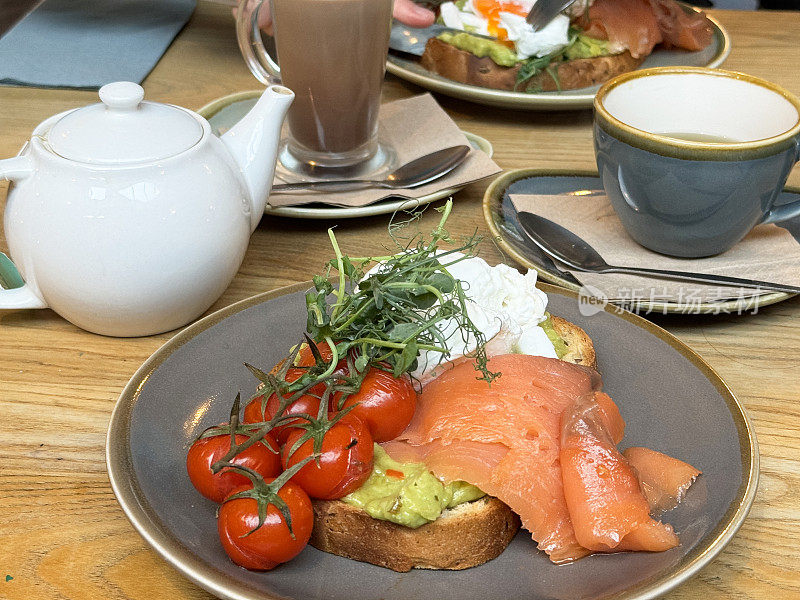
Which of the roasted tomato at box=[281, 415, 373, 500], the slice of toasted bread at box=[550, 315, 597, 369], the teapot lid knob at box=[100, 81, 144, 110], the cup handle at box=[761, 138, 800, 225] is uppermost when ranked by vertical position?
the teapot lid knob at box=[100, 81, 144, 110]

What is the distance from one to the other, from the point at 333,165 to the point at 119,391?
74 cm

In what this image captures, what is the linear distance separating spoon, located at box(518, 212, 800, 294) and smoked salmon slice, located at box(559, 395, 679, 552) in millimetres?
467

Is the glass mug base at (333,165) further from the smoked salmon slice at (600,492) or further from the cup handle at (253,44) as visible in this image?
the smoked salmon slice at (600,492)

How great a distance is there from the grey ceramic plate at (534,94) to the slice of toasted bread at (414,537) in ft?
4.16

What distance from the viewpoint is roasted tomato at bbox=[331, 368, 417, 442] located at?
0.99 meters

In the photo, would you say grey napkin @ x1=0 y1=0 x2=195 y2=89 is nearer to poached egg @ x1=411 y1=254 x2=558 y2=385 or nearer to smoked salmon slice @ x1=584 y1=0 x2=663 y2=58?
smoked salmon slice @ x1=584 y1=0 x2=663 y2=58

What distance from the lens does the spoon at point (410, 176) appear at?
66.2 inches

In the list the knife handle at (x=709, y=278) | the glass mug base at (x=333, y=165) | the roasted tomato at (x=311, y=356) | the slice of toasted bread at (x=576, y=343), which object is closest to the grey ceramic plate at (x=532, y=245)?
the knife handle at (x=709, y=278)

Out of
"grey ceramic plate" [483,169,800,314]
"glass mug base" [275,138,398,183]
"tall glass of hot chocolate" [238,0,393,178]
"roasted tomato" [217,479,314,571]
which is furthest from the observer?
"glass mug base" [275,138,398,183]

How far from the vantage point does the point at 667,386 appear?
1185mm

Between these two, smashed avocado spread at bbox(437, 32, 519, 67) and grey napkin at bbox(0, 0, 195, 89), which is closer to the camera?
smashed avocado spread at bbox(437, 32, 519, 67)

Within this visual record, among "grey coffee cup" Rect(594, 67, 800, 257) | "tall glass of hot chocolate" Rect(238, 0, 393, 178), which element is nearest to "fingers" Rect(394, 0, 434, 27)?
"tall glass of hot chocolate" Rect(238, 0, 393, 178)

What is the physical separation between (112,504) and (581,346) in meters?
0.66

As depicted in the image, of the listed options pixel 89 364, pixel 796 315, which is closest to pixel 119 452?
pixel 89 364
